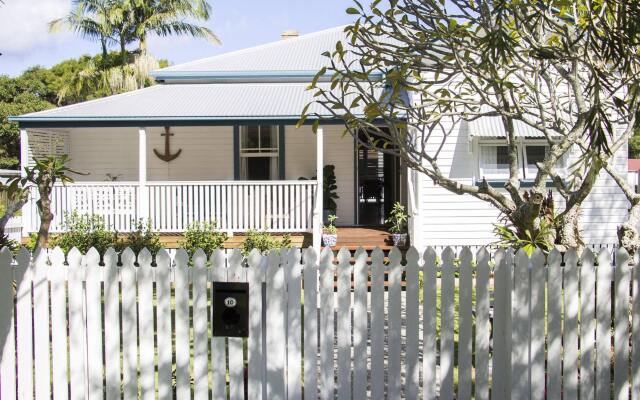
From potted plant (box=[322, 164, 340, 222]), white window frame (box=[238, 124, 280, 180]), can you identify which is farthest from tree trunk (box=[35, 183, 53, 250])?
white window frame (box=[238, 124, 280, 180])

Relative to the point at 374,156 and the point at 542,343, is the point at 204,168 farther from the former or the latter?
the point at 542,343

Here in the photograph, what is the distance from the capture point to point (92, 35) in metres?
28.4

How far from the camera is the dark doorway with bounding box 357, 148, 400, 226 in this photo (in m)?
17.0

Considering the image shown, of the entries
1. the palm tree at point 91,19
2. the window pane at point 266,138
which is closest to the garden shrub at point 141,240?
the window pane at point 266,138

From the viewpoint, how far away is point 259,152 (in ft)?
55.3

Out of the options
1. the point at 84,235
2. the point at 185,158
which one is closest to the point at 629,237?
the point at 84,235

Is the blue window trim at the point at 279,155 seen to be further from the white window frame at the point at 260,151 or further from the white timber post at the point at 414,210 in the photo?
the white timber post at the point at 414,210

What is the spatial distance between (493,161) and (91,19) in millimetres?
20281

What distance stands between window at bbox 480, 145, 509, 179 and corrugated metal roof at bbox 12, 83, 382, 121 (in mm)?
2749

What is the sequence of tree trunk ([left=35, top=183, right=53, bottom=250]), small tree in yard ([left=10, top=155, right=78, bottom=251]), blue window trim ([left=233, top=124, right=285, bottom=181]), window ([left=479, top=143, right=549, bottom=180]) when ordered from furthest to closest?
blue window trim ([left=233, top=124, right=285, bottom=181]) < window ([left=479, top=143, right=549, bottom=180]) < small tree in yard ([left=10, top=155, right=78, bottom=251]) < tree trunk ([left=35, top=183, right=53, bottom=250])

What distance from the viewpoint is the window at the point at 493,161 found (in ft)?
45.6

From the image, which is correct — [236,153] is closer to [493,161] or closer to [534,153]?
[493,161]

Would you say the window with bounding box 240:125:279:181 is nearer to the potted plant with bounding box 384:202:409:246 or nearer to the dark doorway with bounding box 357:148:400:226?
the dark doorway with bounding box 357:148:400:226

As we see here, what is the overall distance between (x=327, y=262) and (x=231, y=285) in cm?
72
